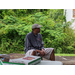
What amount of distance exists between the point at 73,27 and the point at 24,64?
6321mm

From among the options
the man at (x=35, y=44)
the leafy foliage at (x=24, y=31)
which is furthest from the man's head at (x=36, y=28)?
the leafy foliage at (x=24, y=31)

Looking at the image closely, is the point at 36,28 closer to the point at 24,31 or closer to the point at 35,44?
the point at 35,44

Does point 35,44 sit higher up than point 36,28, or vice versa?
point 36,28

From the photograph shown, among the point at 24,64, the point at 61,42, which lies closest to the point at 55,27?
the point at 61,42

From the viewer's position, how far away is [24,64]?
893 mm

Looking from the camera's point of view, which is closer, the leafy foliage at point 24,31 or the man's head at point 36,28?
the man's head at point 36,28

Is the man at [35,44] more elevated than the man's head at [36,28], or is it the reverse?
the man's head at [36,28]

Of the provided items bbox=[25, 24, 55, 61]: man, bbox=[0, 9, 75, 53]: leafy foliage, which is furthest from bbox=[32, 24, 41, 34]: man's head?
bbox=[0, 9, 75, 53]: leafy foliage

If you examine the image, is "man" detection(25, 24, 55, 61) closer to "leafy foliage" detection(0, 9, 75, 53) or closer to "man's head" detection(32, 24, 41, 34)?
"man's head" detection(32, 24, 41, 34)

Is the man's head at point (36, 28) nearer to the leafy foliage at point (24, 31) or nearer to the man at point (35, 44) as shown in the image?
the man at point (35, 44)

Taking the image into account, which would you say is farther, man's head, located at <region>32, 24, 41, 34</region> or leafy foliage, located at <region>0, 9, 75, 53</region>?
leafy foliage, located at <region>0, 9, 75, 53</region>

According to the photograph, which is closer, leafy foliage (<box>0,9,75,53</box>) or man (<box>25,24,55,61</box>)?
man (<box>25,24,55,61</box>)

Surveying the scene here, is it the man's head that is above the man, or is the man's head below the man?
above

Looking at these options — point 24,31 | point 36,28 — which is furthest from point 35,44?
point 24,31
